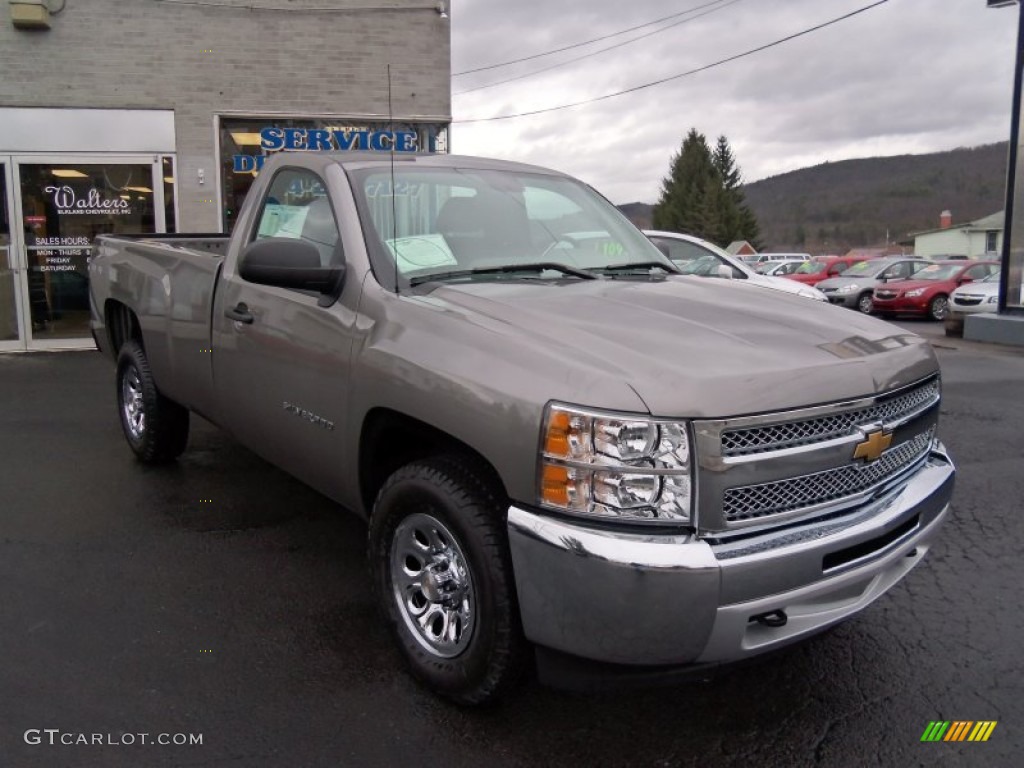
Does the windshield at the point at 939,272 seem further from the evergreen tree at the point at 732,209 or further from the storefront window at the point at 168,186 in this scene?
the evergreen tree at the point at 732,209

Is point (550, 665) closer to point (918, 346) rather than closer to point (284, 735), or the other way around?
point (284, 735)

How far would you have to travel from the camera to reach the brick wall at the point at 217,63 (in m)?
10.8

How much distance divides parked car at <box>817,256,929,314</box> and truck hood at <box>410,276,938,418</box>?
792 inches

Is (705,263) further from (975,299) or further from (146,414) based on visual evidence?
→ (975,299)

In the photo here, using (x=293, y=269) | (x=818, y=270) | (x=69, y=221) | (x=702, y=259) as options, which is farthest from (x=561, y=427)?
(x=818, y=270)

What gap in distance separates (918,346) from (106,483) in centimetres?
472

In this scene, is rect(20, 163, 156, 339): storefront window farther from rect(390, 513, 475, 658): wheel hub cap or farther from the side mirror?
rect(390, 513, 475, 658): wheel hub cap

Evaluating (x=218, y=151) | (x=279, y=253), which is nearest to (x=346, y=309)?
(x=279, y=253)

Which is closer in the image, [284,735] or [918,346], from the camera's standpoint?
[284,735]

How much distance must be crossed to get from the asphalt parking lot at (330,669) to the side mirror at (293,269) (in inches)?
55.0

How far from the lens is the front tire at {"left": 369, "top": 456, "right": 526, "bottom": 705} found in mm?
2578

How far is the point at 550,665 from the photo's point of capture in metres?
2.48

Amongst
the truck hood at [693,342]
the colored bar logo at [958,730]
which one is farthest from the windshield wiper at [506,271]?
the colored bar logo at [958,730]

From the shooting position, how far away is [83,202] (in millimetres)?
11008
